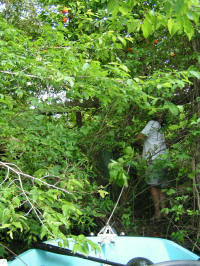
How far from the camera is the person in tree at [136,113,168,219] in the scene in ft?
12.1

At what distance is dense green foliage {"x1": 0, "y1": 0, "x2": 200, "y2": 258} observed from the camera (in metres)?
2.54

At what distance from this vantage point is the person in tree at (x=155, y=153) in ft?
12.1

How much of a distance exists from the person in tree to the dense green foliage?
108 millimetres

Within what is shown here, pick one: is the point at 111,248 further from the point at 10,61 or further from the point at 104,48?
the point at 104,48

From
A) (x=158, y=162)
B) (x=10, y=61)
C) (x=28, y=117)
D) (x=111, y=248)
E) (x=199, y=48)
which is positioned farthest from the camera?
(x=199, y=48)

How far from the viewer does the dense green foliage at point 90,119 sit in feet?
8.35

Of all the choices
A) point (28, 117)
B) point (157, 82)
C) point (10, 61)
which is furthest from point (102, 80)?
point (28, 117)

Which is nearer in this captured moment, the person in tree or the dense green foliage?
the dense green foliage

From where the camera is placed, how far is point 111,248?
266 centimetres

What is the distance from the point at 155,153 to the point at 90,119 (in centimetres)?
158

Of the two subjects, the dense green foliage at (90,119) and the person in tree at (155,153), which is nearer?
the dense green foliage at (90,119)

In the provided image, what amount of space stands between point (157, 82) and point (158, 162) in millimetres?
1081

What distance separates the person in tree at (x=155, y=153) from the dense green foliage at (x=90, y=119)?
0.35 feet

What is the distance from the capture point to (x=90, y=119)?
4.96 metres
